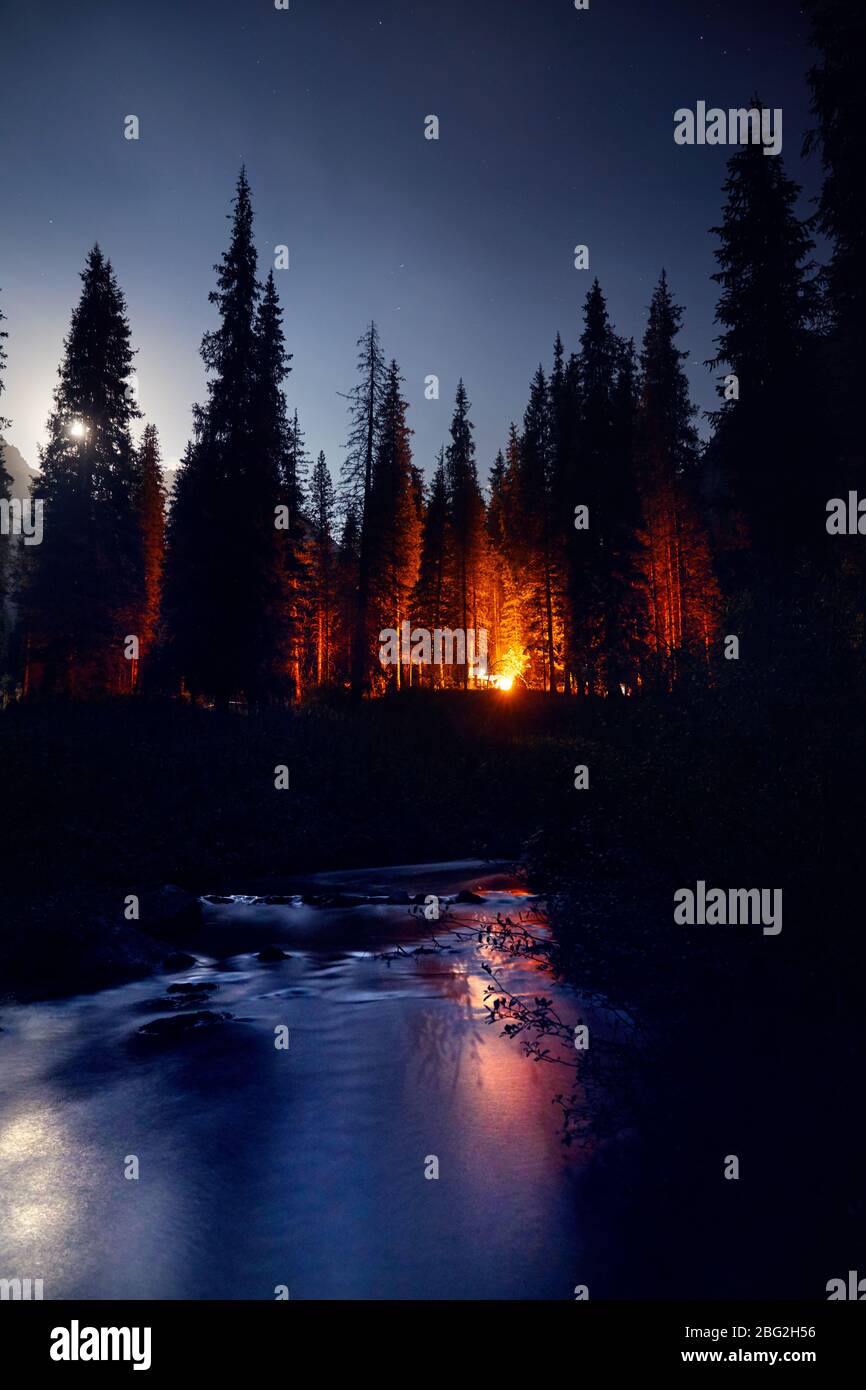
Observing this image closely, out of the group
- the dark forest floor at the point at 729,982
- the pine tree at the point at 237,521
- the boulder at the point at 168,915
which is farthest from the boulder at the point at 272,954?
the pine tree at the point at 237,521

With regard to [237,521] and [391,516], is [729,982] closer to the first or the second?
[237,521]

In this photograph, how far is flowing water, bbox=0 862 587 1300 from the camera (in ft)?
17.5

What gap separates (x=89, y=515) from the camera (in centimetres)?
3466

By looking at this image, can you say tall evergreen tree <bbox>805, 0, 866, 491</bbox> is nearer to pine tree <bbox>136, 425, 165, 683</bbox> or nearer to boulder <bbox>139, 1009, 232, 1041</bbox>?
boulder <bbox>139, 1009, 232, 1041</bbox>

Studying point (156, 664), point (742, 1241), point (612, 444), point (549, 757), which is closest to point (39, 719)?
point (156, 664)

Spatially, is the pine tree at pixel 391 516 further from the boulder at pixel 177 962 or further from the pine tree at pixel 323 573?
the boulder at pixel 177 962

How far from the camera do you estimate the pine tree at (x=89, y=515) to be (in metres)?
33.7

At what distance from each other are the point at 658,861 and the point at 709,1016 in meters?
1.26

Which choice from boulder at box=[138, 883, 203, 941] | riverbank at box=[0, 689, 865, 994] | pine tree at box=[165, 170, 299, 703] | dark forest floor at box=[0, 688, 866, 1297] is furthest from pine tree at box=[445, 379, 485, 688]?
dark forest floor at box=[0, 688, 866, 1297]

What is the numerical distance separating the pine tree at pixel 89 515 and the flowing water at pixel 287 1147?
25649mm

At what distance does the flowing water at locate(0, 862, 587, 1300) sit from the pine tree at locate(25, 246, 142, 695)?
2565 cm

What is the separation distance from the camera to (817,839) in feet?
18.3

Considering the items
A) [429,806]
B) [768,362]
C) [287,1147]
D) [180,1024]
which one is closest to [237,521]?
[429,806]
